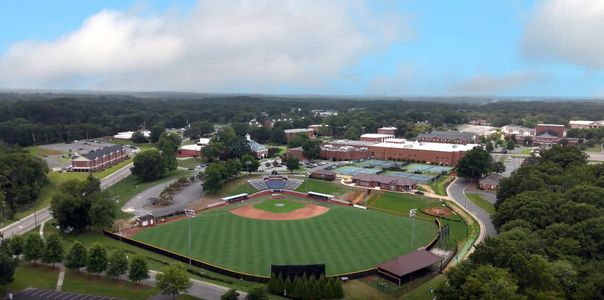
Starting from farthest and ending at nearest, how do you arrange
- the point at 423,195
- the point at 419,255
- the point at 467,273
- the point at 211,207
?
the point at 423,195
the point at 211,207
the point at 419,255
the point at 467,273

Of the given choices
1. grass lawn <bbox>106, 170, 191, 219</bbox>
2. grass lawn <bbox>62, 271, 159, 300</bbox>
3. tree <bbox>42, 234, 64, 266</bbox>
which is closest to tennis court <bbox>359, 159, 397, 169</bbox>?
grass lawn <bbox>106, 170, 191, 219</bbox>

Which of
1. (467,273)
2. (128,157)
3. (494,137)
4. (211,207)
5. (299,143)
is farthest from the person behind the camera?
(494,137)

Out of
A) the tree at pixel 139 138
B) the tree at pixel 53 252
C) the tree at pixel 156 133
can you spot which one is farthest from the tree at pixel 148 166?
the tree at pixel 139 138

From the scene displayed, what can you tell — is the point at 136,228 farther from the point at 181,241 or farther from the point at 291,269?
the point at 291,269

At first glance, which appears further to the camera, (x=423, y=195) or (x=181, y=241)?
(x=423, y=195)

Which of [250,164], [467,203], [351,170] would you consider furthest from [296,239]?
[351,170]

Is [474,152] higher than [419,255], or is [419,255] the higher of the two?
[474,152]

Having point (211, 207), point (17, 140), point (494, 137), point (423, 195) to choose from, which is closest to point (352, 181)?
point (423, 195)

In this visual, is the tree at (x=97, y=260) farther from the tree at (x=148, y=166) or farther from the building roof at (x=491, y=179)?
the building roof at (x=491, y=179)
